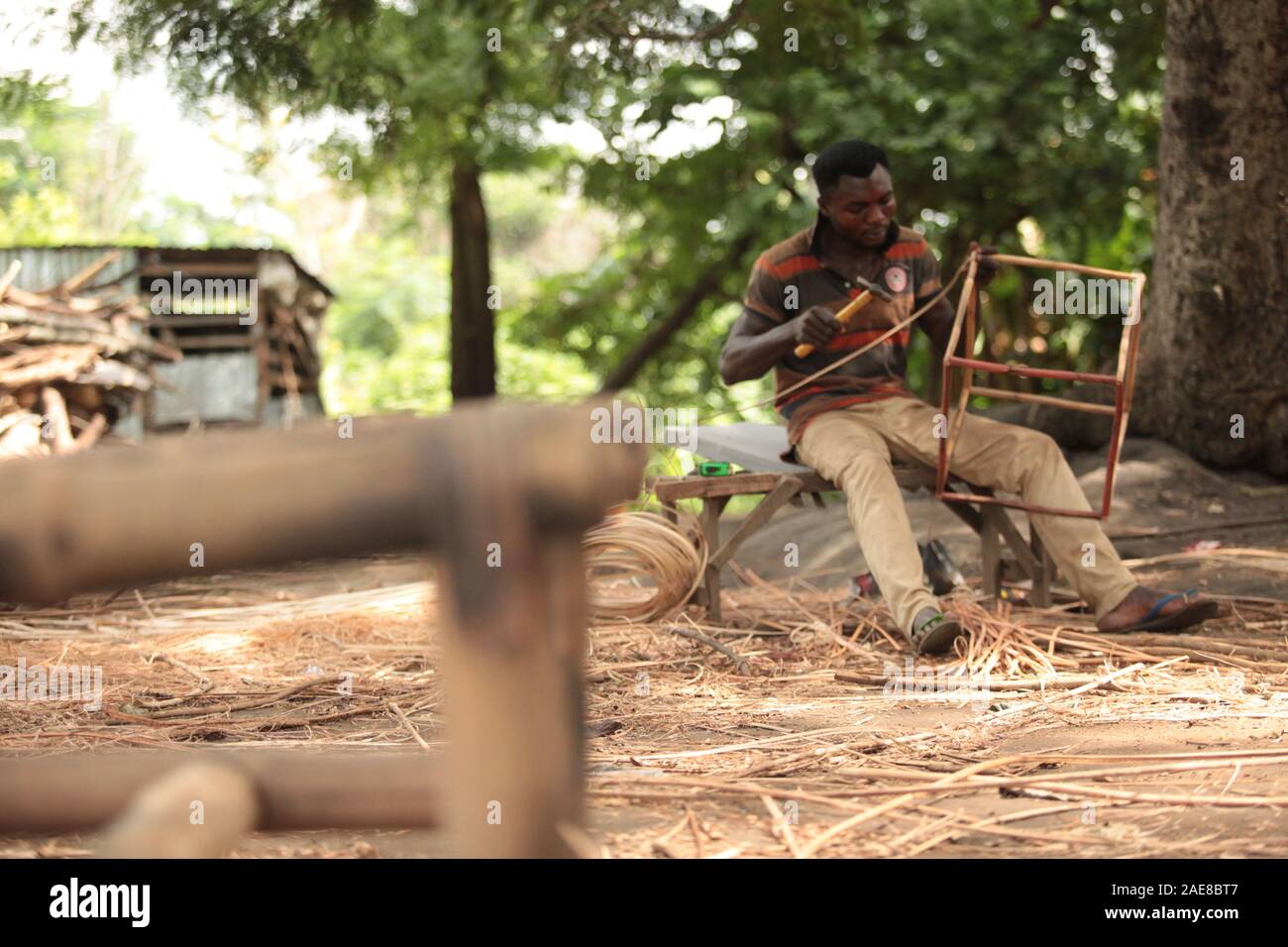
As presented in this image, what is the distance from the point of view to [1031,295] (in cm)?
1228

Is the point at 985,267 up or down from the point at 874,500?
up

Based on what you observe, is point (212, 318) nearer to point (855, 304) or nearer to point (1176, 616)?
point (855, 304)

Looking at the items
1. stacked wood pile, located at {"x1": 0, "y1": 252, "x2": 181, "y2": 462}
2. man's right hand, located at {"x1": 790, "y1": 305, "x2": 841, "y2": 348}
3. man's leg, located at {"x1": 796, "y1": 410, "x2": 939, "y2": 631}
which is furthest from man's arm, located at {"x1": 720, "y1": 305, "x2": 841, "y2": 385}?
stacked wood pile, located at {"x1": 0, "y1": 252, "x2": 181, "y2": 462}

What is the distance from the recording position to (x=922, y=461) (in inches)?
194

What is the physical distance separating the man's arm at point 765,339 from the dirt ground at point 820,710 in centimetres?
96

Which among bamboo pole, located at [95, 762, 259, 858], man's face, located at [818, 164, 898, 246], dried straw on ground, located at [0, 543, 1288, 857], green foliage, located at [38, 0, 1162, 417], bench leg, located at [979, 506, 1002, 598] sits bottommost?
dried straw on ground, located at [0, 543, 1288, 857]

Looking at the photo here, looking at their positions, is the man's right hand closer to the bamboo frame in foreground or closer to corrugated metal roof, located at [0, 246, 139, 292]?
the bamboo frame in foreground

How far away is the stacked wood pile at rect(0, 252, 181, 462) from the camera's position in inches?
313

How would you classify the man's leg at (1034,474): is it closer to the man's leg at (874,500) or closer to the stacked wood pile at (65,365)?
the man's leg at (874,500)

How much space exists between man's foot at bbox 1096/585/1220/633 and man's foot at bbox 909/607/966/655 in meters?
0.57

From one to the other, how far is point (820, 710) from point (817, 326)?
1532 millimetres

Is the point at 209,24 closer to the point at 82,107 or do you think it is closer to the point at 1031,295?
the point at 1031,295

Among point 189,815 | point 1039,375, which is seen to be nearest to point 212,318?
point 1039,375

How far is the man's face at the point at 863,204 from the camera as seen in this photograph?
4.79 meters
